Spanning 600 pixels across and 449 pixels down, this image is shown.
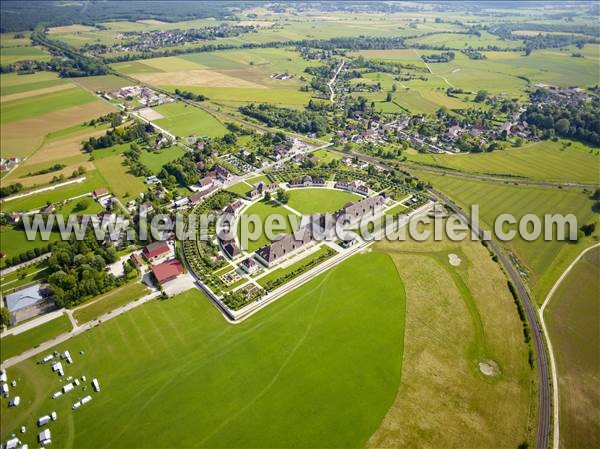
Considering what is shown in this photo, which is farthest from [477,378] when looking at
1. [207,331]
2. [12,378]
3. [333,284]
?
[12,378]

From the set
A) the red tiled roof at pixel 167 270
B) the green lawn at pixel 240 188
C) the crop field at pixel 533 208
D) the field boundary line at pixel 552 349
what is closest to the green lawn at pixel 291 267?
the red tiled roof at pixel 167 270

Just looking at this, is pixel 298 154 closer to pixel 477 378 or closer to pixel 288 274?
pixel 288 274

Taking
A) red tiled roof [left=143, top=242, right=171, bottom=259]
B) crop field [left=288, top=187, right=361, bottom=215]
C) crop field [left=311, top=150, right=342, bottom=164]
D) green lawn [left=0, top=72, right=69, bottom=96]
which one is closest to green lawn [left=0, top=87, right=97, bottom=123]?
green lawn [left=0, top=72, right=69, bottom=96]

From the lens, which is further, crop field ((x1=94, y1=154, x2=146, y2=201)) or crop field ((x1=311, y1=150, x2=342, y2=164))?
crop field ((x1=311, y1=150, x2=342, y2=164))

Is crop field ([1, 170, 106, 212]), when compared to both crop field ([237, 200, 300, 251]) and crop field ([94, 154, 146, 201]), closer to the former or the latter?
crop field ([94, 154, 146, 201])

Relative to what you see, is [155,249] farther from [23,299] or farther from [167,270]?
[23,299]

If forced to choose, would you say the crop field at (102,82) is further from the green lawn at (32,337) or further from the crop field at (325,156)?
the green lawn at (32,337)
